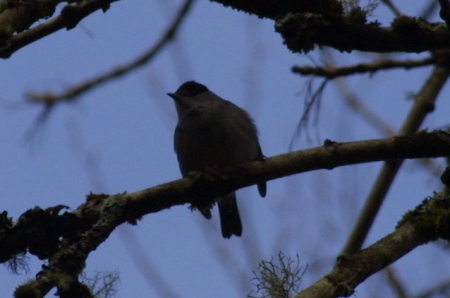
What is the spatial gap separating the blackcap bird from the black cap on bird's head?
0.43m

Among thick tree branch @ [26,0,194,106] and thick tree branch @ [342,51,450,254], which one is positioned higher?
thick tree branch @ [26,0,194,106]

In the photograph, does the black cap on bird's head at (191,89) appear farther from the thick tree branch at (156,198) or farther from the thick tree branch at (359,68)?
the thick tree branch at (156,198)

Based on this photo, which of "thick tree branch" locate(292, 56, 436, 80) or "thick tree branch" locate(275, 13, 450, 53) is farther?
"thick tree branch" locate(292, 56, 436, 80)

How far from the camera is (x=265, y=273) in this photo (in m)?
2.97

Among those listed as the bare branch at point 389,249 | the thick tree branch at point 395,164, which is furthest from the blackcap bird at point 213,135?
the bare branch at point 389,249

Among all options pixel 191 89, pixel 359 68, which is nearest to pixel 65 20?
pixel 359 68

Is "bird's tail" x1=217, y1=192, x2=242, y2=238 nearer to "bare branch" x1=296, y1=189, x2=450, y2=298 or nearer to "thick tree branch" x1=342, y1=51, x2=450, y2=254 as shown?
"thick tree branch" x1=342, y1=51, x2=450, y2=254

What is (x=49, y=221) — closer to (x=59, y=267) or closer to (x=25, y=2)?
(x=59, y=267)

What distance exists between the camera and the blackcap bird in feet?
18.5

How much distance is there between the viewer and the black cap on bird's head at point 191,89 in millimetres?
6820

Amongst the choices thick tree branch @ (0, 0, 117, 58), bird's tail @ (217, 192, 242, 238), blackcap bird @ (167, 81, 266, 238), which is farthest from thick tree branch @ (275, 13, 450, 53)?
bird's tail @ (217, 192, 242, 238)

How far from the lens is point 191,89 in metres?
6.93

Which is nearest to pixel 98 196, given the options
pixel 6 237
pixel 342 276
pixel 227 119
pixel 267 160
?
pixel 6 237

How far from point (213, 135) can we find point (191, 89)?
1.36 meters
